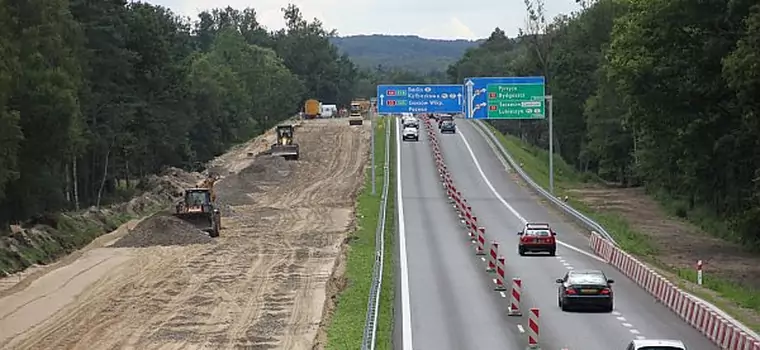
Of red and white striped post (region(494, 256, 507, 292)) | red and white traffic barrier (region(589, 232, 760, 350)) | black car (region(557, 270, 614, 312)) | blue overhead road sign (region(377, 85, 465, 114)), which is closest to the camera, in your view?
red and white traffic barrier (region(589, 232, 760, 350))

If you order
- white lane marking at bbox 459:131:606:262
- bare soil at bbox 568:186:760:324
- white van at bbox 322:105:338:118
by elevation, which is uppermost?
white van at bbox 322:105:338:118

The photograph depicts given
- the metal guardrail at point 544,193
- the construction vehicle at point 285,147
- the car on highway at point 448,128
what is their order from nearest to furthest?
the metal guardrail at point 544,193, the construction vehicle at point 285,147, the car on highway at point 448,128

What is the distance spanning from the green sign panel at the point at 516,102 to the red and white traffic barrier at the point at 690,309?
84.2 feet

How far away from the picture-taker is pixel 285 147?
100125mm

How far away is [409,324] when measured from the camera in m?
31.9

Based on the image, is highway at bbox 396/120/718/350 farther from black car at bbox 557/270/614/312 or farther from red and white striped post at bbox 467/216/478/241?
red and white striped post at bbox 467/216/478/241

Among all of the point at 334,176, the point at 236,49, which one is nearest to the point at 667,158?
the point at 334,176

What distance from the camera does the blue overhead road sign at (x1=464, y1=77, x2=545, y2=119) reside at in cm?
7238

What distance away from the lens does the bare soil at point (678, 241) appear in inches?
1882

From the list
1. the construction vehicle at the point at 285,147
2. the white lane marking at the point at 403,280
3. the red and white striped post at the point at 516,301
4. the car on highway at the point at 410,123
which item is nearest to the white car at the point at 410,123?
the car on highway at the point at 410,123

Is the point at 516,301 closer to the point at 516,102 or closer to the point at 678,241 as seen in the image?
the point at 678,241

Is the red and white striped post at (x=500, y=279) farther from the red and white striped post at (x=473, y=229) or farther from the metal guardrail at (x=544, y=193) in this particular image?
the red and white striped post at (x=473, y=229)

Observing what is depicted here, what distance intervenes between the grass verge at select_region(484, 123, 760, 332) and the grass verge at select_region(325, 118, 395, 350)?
980 cm

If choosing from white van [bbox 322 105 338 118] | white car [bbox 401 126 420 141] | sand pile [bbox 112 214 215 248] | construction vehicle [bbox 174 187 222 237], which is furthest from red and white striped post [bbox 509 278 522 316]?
white van [bbox 322 105 338 118]
